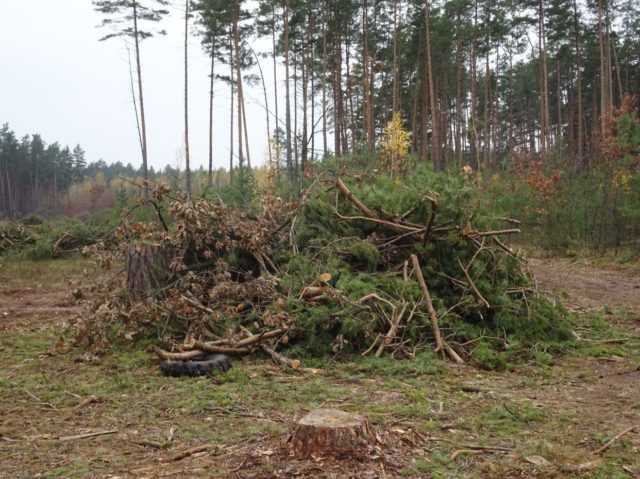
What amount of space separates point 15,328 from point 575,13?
30139 millimetres

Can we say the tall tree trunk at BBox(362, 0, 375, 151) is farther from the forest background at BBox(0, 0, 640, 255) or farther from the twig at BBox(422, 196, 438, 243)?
the twig at BBox(422, 196, 438, 243)

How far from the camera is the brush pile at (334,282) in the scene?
17.5 ft

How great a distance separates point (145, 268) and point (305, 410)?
3.02 m

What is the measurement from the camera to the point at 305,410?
3760 millimetres

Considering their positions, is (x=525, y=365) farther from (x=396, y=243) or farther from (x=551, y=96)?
(x=551, y=96)

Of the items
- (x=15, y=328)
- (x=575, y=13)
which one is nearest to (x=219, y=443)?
(x=15, y=328)

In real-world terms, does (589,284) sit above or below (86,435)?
below

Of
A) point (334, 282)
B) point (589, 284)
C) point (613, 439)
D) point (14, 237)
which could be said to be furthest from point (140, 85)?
point (613, 439)

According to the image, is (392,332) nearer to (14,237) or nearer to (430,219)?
(430,219)

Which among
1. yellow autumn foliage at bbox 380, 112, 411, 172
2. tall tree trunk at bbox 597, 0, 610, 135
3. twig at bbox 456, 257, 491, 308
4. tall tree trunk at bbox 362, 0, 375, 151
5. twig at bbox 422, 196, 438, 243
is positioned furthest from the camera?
A: tall tree trunk at bbox 362, 0, 375, 151

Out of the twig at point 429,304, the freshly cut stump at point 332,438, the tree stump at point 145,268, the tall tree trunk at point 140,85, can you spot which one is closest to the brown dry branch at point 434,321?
the twig at point 429,304

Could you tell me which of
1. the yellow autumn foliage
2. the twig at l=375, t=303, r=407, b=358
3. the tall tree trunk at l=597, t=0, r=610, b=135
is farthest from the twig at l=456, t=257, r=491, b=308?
the tall tree trunk at l=597, t=0, r=610, b=135

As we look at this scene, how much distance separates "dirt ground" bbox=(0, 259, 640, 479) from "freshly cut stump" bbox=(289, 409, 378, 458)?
6 cm

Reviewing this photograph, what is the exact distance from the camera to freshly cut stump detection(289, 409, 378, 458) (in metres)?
2.79
